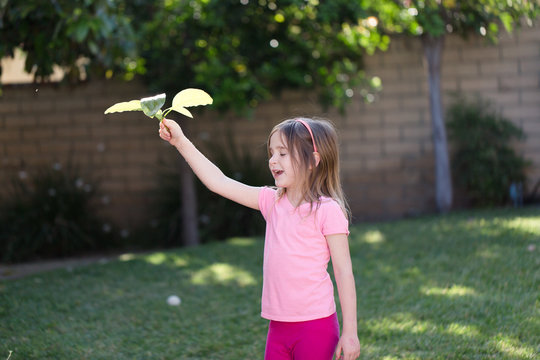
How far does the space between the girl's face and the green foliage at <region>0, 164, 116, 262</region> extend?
501cm

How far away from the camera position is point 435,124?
6797 millimetres

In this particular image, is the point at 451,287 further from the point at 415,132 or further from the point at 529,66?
the point at 529,66

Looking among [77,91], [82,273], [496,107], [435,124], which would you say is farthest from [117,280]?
[496,107]

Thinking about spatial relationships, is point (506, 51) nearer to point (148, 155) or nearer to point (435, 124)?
point (435, 124)

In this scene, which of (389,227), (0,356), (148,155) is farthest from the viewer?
(148,155)

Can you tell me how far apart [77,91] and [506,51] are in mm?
5058

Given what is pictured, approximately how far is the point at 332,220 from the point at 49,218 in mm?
5337

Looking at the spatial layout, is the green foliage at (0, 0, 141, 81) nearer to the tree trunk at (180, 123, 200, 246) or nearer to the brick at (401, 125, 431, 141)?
the tree trunk at (180, 123, 200, 246)

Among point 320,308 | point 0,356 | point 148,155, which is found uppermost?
point 148,155

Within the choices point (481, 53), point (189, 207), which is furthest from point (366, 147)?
point (189, 207)

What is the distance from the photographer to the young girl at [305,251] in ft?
6.75

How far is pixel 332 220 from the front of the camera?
2.06 meters

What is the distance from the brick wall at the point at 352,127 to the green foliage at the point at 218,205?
20 cm

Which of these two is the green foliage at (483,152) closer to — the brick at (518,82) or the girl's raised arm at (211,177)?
the brick at (518,82)
